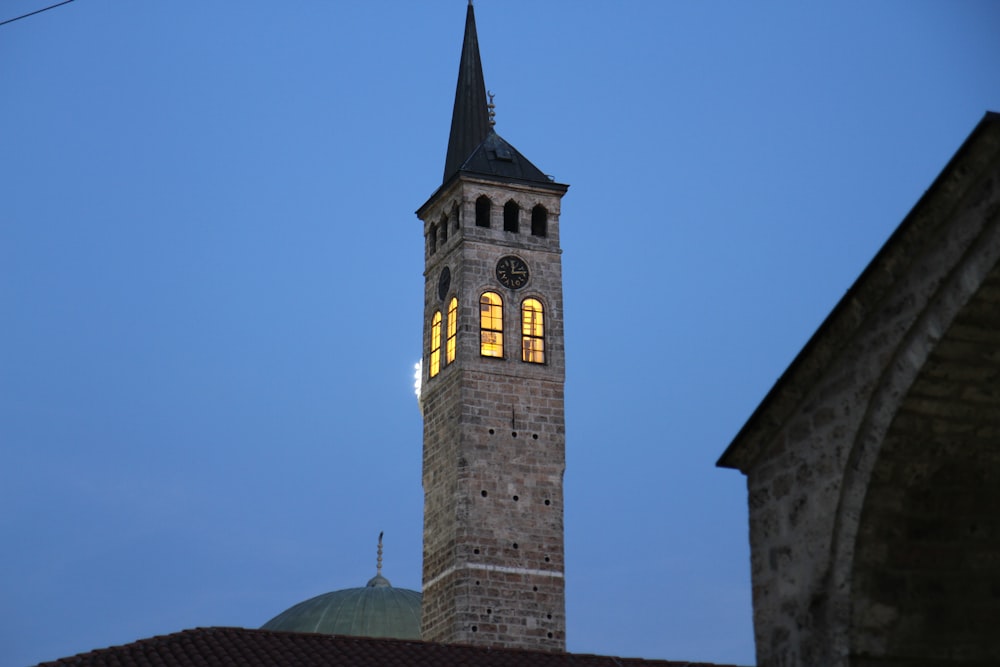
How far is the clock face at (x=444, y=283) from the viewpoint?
39000 millimetres

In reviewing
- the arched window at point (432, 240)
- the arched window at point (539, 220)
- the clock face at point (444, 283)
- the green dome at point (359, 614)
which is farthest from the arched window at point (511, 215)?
the green dome at point (359, 614)

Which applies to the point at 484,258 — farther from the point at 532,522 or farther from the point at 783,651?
the point at 783,651

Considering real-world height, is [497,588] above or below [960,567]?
above

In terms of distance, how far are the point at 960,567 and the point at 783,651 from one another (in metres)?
1.29

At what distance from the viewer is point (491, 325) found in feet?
124

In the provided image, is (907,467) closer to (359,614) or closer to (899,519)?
(899,519)

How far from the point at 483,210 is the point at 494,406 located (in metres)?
5.37

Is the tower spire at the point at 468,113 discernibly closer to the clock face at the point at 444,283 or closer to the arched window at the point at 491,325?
the clock face at the point at 444,283

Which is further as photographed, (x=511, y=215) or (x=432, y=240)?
(x=432, y=240)

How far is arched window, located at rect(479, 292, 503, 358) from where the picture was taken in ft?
123

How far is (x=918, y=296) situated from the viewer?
9.90m

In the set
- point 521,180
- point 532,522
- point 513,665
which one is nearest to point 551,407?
point 532,522

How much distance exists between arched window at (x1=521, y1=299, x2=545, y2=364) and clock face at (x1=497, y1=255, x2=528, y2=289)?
0.50 metres

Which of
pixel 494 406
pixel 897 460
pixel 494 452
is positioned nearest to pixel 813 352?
pixel 897 460
